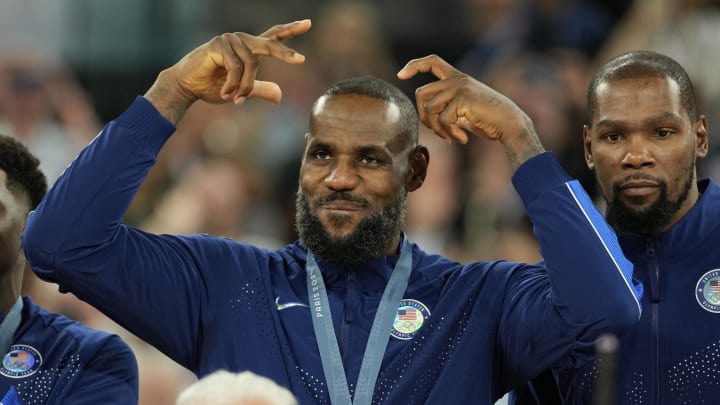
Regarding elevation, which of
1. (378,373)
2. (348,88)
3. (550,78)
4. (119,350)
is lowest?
(119,350)

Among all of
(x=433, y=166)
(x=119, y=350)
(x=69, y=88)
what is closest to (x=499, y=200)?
(x=433, y=166)

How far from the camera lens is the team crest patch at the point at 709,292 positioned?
4.25 m

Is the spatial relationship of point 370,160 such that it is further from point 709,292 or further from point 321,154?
point 709,292

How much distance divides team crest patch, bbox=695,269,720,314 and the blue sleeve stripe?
12.6 inches

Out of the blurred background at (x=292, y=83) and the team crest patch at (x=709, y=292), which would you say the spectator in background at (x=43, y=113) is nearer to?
the blurred background at (x=292, y=83)

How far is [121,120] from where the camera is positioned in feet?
13.8

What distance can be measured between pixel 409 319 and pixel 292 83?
5366mm

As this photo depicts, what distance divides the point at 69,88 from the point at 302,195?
A: 16.3ft

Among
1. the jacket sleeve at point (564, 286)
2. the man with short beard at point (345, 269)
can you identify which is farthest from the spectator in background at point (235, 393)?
the jacket sleeve at point (564, 286)

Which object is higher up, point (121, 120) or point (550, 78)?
point (550, 78)

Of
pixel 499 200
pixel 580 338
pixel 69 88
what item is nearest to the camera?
pixel 580 338

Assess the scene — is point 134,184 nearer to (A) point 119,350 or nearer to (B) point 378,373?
(A) point 119,350

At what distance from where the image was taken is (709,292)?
14.0 ft

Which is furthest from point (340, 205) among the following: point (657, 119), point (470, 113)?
point (657, 119)
